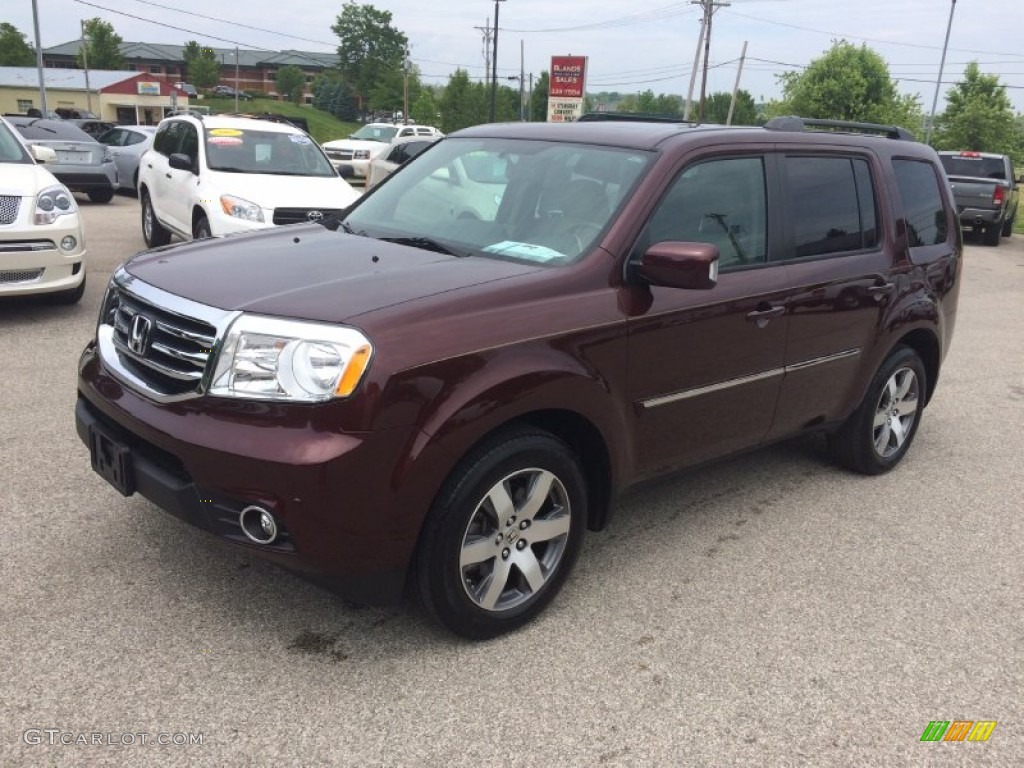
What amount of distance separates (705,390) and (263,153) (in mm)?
7792

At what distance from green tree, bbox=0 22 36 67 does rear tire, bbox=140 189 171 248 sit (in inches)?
3842

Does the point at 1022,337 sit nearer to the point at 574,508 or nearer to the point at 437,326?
the point at 574,508

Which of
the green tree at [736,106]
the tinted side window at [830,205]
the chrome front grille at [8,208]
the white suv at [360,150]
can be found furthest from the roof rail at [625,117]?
the green tree at [736,106]

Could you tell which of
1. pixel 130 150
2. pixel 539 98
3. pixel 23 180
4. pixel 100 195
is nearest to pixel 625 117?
pixel 23 180

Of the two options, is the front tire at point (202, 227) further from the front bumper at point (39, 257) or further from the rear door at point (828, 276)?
the rear door at point (828, 276)

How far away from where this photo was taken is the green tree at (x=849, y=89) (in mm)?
44406

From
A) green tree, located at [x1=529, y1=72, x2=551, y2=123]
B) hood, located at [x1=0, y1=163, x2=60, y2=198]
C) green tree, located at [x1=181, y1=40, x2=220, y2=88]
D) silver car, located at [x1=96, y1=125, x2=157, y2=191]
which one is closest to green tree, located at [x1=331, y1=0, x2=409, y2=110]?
green tree, located at [x1=181, y1=40, x2=220, y2=88]

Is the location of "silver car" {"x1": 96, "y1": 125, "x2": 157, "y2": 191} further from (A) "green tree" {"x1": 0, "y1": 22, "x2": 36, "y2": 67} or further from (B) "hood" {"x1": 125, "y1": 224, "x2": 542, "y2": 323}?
(A) "green tree" {"x1": 0, "y1": 22, "x2": 36, "y2": 67}

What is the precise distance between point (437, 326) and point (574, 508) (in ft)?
3.02

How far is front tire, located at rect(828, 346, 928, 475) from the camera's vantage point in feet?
15.6

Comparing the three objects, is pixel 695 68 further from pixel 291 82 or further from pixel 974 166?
pixel 291 82

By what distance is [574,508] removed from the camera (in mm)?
3258

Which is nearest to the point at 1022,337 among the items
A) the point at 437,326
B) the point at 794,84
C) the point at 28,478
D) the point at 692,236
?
the point at 692,236

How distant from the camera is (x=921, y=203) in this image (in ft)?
16.1
